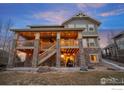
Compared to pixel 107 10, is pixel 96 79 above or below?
below

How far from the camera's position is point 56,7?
6938mm

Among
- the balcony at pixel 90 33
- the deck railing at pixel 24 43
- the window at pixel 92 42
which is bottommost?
the deck railing at pixel 24 43

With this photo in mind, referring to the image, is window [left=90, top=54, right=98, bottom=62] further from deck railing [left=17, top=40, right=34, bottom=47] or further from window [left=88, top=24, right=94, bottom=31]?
deck railing [left=17, top=40, right=34, bottom=47]

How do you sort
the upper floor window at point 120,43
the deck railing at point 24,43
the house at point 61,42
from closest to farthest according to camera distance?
the house at point 61,42
the deck railing at point 24,43
the upper floor window at point 120,43

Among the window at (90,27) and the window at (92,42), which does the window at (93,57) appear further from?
the window at (90,27)

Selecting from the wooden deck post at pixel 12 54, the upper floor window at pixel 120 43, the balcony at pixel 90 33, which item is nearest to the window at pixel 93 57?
the balcony at pixel 90 33

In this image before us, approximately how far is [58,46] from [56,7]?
3221mm

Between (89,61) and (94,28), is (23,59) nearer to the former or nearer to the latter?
(89,61)

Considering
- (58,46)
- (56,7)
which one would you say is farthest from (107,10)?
(58,46)

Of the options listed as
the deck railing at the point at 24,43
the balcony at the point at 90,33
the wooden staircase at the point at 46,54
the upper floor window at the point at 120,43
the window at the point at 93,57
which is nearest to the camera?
→ the wooden staircase at the point at 46,54

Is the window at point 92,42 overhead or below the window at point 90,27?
below

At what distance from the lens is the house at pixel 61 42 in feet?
27.9
